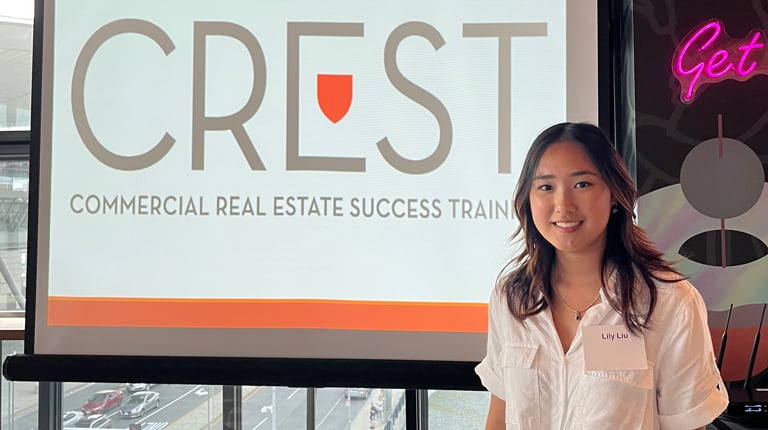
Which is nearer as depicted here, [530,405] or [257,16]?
[530,405]

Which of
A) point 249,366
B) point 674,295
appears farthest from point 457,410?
point 674,295

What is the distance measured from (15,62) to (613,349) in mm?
2862

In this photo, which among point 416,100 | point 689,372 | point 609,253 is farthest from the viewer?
point 416,100

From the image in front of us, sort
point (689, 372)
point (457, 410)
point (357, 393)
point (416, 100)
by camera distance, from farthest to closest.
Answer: point (357, 393) → point (457, 410) → point (416, 100) → point (689, 372)

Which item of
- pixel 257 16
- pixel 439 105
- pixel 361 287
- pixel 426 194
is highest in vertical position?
pixel 257 16

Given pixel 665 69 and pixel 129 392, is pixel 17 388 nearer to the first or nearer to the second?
pixel 129 392

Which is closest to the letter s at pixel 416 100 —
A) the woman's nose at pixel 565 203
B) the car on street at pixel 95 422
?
the woman's nose at pixel 565 203

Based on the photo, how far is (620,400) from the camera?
1.26 metres

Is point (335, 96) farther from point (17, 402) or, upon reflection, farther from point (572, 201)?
point (17, 402)

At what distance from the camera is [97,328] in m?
2.11

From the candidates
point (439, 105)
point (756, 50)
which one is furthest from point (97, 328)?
point (756, 50)

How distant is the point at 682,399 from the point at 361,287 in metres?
1.07

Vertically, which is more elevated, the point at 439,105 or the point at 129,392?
the point at 439,105

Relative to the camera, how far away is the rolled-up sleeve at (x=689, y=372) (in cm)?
123
